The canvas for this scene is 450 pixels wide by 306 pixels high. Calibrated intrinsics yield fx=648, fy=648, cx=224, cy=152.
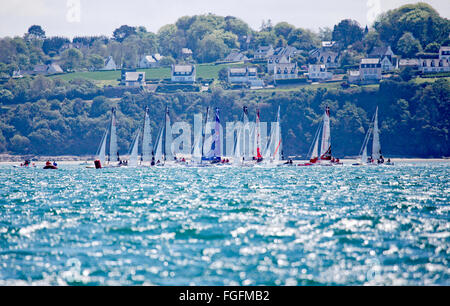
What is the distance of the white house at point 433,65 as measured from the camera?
17688cm

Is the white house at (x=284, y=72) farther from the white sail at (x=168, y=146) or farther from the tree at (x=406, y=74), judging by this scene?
the white sail at (x=168, y=146)

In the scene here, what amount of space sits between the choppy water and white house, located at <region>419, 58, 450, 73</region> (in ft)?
455

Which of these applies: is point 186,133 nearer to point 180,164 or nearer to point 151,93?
point 151,93

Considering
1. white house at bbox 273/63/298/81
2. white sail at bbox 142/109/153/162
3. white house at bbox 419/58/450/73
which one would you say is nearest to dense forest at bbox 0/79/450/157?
white house at bbox 273/63/298/81

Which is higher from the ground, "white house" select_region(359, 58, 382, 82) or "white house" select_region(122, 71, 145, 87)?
"white house" select_region(359, 58, 382, 82)

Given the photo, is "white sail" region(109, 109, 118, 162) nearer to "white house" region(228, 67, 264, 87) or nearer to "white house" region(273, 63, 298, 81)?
"white house" region(228, 67, 264, 87)

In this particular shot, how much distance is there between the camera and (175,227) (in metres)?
30.4

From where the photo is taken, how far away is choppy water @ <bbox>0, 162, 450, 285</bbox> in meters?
21.1

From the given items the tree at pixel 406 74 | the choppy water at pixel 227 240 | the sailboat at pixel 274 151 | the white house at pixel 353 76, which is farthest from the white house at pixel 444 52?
the choppy water at pixel 227 240

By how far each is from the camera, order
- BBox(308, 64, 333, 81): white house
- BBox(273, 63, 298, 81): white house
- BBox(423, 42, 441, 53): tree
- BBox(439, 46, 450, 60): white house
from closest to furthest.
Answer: BBox(308, 64, 333, 81): white house → BBox(439, 46, 450, 60): white house → BBox(273, 63, 298, 81): white house → BBox(423, 42, 441, 53): tree

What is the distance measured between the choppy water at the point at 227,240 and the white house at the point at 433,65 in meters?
139

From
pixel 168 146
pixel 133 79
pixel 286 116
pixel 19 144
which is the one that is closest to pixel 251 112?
Answer: pixel 286 116
